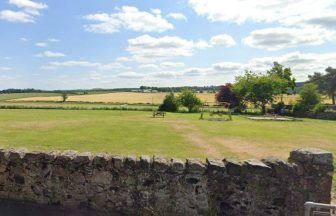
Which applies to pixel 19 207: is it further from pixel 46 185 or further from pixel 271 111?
pixel 271 111

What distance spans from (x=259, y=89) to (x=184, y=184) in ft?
170

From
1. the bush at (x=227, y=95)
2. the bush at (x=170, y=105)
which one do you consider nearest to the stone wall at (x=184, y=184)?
the bush at (x=170, y=105)

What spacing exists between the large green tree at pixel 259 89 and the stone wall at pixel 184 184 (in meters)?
51.1

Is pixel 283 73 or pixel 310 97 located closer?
pixel 310 97

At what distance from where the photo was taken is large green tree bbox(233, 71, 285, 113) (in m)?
56.9

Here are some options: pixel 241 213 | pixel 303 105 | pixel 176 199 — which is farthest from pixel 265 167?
pixel 303 105

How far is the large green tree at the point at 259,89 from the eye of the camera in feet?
187

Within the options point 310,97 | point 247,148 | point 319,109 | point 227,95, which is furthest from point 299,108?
point 247,148

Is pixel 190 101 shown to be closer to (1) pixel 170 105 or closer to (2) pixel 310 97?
(1) pixel 170 105

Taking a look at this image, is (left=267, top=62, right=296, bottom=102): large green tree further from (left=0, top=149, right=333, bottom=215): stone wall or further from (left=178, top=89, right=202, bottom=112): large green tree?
(left=0, top=149, right=333, bottom=215): stone wall

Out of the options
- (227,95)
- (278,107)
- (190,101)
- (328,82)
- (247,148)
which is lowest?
(247,148)

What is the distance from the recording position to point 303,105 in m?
52.7

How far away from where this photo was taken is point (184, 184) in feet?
23.3

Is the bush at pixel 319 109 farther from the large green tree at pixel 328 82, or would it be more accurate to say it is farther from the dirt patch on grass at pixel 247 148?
the large green tree at pixel 328 82
